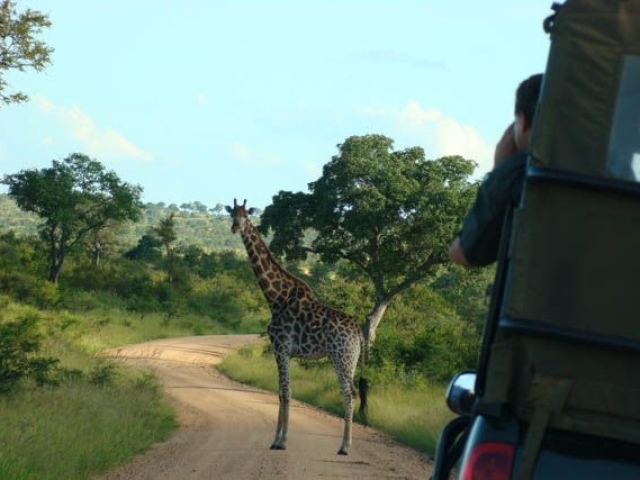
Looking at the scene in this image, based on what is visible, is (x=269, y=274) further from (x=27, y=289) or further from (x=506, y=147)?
(x=27, y=289)

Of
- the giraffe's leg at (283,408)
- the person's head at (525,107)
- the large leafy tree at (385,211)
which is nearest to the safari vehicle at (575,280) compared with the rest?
the person's head at (525,107)

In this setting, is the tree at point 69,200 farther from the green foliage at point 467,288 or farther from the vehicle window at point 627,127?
the vehicle window at point 627,127

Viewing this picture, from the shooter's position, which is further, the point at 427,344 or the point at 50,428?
the point at 427,344

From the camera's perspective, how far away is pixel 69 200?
4594 cm

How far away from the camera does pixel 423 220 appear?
26.8 m

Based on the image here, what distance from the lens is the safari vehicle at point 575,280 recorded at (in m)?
3.18

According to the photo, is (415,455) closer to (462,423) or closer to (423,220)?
(462,423)

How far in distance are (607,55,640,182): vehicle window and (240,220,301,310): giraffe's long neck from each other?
1163 centimetres

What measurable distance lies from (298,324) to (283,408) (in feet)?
4.57

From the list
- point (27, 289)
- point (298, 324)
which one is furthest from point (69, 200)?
point (298, 324)

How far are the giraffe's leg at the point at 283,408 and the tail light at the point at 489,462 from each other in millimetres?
9796

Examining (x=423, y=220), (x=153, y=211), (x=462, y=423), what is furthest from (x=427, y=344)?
(x=153, y=211)

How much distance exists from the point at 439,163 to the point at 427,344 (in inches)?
245

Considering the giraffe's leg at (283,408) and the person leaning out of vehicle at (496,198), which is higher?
the person leaning out of vehicle at (496,198)
